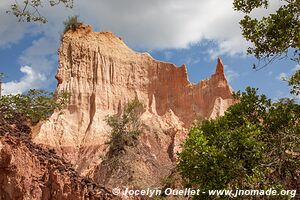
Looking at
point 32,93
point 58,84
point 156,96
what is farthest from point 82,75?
point 32,93

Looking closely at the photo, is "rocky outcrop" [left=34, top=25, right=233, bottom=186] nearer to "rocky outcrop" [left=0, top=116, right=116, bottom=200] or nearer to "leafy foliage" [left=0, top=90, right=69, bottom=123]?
"rocky outcrop" [left=0, top=116, right=116, bottom=200]

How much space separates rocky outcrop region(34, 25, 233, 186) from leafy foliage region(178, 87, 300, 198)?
31376 millimetres

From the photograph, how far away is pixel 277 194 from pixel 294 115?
246 centimetres

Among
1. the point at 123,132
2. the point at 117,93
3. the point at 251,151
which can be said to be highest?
the point at 117,93

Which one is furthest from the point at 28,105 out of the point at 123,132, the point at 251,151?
the point at 123,132

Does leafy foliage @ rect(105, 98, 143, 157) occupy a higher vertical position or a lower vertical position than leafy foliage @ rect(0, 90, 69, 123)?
higher

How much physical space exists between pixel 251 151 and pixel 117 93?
3980cm

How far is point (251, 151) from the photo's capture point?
9312 millimetres

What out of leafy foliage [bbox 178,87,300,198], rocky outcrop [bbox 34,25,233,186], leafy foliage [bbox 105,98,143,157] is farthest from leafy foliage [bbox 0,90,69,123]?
rocky outcrop [bbox 34,25,233,186]

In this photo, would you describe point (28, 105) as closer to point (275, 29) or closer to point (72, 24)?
point (275, 29)

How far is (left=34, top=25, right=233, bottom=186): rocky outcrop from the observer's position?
144 feet

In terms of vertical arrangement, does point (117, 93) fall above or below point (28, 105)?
above

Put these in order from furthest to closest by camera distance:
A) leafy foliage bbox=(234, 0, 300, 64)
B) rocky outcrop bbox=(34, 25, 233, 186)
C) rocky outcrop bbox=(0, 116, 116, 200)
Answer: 1. rocky outcrop bbox=(34, 25, 233, 186)
2. rocky outcrop bbox=(0, 116, 116, 200)
3. leafy foliage bbox=(234, 0, 300, 64)

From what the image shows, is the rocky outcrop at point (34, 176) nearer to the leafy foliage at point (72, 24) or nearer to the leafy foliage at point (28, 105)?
the leafy foliage at point (28, 105)
